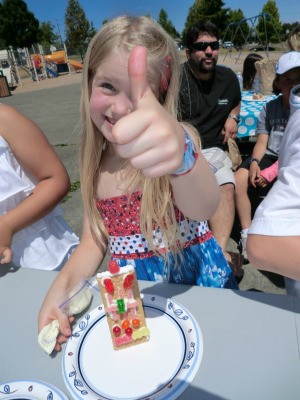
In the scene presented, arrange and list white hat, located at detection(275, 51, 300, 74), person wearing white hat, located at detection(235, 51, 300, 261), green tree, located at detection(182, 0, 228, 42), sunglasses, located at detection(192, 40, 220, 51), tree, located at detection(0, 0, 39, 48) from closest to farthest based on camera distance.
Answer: white hat, located at detection(275, 51, 300, 74) < person wearing white hat, located at detection(235, 51, 300, 261) < sunglasses, located at detection(192, 40, 220, 51) < tree, located at detection(0, 0, 39, 48) < green tree, located at detection(182, 0, 228, 42)

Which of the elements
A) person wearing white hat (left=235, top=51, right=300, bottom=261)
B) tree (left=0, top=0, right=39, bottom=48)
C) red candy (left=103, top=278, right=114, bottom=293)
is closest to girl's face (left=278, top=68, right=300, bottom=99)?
person wearing white hat (left=235, top=51, right=300, bottom=261)

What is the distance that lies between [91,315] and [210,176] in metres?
0.46

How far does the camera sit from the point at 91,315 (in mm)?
779

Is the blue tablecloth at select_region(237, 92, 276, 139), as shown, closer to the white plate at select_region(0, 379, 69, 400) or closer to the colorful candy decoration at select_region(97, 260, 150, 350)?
the colorful candy decoration at select_region(97, 260, 150, 350)

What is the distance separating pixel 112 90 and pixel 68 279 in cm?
55

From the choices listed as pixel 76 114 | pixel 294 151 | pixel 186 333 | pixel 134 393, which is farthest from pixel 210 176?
pixel 76 114

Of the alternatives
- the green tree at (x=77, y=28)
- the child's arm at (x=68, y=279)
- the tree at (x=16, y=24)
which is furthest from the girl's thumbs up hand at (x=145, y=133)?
the tree at (x=16, y=24)

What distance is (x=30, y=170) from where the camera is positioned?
1.22 meters

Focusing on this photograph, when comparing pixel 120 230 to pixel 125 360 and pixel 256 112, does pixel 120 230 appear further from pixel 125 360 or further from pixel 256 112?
pixel 256 112

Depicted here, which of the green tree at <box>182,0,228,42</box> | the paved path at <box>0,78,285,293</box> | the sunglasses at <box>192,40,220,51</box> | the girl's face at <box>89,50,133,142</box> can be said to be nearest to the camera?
the girl's face at <box>89,50,133,142</box>

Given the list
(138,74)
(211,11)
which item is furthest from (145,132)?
(211,11)

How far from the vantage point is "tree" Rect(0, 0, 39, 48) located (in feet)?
79.5

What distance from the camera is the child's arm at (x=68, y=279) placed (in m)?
0.76

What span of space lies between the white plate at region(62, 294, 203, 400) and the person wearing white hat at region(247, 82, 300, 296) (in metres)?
0.24
